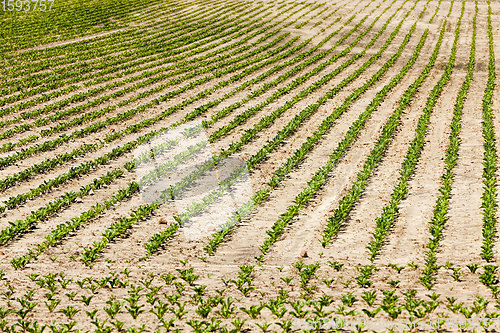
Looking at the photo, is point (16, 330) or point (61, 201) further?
point (61, 201)

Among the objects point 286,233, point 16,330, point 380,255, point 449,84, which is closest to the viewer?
point 16,330

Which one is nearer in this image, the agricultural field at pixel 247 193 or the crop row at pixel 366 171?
the agricultural field at pixel 247 193

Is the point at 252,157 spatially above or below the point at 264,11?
below

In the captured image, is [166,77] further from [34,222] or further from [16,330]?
[16,330]

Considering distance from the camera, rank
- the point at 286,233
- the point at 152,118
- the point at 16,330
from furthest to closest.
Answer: the point at 152,118 → the point at 286,233 → the point at 16,330

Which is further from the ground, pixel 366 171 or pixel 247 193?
pixel 247 193

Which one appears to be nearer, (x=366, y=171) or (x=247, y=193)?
(x=247, y=193)

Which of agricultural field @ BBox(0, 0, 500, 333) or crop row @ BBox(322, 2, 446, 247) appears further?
crop row @ BBox(322, 2, 446, 247)

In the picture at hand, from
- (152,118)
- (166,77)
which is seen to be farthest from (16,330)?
(166,77)
